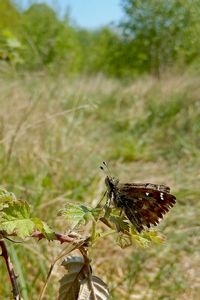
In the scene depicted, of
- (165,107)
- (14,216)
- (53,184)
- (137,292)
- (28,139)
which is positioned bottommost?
(137,292)

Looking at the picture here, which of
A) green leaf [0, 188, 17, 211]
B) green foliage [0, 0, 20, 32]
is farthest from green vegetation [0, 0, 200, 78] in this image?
green leaf [0, 188, 17, 211]

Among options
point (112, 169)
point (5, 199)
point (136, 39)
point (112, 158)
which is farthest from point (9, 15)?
point (5, 199)

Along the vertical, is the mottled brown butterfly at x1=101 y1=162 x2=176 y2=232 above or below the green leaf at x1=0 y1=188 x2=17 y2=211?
above

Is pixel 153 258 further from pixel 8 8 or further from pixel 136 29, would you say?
pixel 8 8

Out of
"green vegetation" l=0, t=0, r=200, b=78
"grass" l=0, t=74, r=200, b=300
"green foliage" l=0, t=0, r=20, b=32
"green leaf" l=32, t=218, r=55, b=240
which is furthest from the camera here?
"green foliage" l=0, t=0, r=20, b=32

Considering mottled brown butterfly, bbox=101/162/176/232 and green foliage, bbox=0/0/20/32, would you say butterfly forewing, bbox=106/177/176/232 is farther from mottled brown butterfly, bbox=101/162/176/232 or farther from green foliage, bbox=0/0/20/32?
green foliage, bbox=0/0/20/32

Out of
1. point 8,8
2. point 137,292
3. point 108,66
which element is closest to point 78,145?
point 137,292
